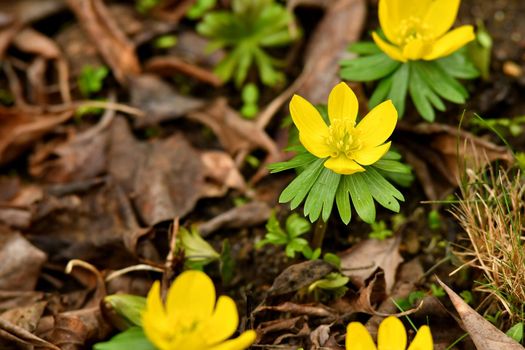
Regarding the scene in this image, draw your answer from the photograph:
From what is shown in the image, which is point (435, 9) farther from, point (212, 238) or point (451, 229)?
point (212, 238)

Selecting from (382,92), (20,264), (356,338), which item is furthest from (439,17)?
(20,264)

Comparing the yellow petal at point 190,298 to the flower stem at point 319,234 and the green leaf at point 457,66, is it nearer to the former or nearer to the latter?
the flower stem at point 319,234

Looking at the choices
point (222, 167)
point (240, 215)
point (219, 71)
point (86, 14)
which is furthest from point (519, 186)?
point (86, 14)

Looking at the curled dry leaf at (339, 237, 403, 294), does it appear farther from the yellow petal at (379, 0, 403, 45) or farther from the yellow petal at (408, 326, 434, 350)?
the yellow petal at (379, 0, 403, 45)

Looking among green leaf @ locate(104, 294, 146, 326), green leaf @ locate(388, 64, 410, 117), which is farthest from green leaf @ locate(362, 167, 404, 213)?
green leaf @ locate(104, 294, 146, 326)

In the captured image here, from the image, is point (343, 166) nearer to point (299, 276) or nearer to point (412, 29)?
point (299, 276)
